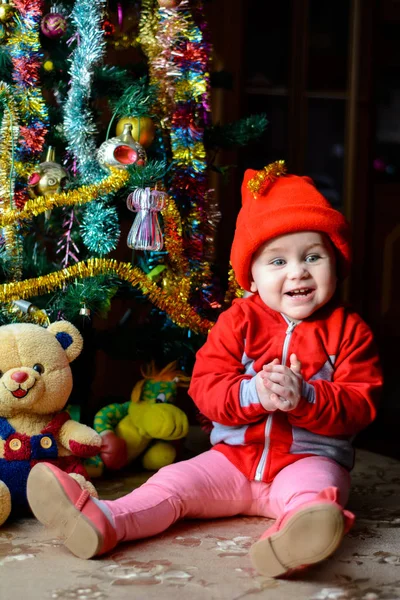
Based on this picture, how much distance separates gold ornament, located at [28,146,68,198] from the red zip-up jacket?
0.44m

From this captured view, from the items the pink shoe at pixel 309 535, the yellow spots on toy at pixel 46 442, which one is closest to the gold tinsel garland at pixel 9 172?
the yellow spots on toy at pixel 46 442

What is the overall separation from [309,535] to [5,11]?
1127 mm

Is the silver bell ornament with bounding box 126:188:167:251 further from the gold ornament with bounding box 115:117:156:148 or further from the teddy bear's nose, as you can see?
the teddy bear's nose

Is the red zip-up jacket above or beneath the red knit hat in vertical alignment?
beneath

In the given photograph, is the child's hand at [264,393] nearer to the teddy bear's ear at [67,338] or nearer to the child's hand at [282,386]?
the child's hand at [282,386]

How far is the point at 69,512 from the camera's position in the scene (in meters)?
1.14

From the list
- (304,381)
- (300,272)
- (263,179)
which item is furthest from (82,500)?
(263,179)

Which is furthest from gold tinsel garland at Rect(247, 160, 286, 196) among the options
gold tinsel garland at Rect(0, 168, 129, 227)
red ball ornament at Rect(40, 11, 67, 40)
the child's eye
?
red ball ornament at Rect(40, 11, 67, 40)

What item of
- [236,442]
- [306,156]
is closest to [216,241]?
[306,156]

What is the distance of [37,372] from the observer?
1.39 metres

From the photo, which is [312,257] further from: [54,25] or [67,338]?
[54,25]

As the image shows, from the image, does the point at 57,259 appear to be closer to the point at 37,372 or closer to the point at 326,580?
the point at 37,372

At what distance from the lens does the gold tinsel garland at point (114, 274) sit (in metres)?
1.57

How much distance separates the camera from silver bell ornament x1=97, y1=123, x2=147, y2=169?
5.22 feet
